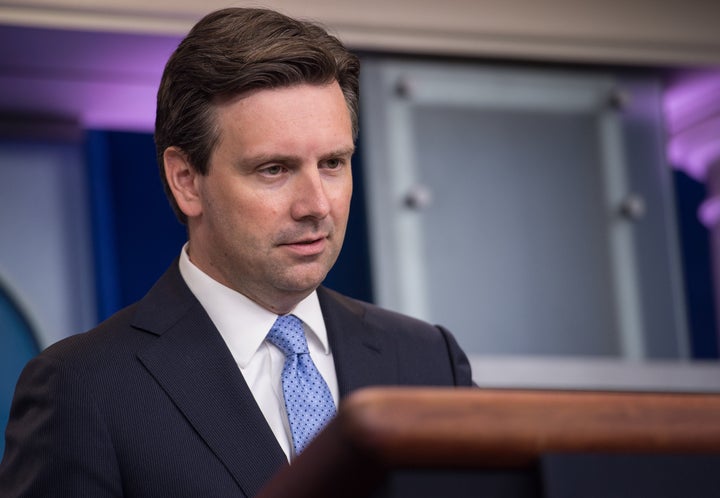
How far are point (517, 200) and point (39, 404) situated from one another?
1.41 m

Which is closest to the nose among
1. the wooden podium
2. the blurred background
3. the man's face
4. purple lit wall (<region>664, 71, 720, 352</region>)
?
the man's face

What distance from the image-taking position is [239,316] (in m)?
1.41

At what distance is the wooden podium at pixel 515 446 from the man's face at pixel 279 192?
780 mm

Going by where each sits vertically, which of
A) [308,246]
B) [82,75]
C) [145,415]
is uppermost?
[82,75]

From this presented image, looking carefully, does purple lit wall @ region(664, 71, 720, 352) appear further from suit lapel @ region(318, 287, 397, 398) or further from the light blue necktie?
the light blue necktie

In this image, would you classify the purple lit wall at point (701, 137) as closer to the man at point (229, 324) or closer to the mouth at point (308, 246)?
the man at point (229, 324)

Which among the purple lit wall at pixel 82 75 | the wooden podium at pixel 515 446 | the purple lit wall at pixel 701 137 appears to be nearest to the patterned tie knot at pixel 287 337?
the wooden podium at pixel 515 446

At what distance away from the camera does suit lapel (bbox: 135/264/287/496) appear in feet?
4.09

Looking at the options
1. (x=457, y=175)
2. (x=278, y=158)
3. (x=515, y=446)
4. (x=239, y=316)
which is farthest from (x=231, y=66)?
(x=457, y=175)

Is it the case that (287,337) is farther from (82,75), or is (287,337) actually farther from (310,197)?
(82,75)

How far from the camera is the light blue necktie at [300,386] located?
4.33 ft

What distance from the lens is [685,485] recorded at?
57 cm

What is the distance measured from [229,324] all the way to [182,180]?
20cm

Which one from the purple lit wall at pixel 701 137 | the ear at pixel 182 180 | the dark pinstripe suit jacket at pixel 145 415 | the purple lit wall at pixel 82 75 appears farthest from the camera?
the purple lit wall at pixel 701 137
